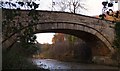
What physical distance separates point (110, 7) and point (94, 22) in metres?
20.9

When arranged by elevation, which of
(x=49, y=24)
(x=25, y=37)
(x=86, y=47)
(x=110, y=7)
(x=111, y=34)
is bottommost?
(x=86, y=47)

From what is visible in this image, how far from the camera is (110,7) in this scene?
5.08 metres

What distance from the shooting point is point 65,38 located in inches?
1740

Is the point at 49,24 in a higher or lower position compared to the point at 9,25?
lower

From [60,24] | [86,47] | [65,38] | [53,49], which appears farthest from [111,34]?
[53,49]

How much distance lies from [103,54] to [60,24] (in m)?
7.88

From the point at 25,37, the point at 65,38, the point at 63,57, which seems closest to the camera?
the point at 25,37

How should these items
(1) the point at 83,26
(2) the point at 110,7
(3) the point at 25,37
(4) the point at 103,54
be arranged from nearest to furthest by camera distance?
(2) the point at 110,7, (3) the point at 25,37, (1) the point at 83,26, (4) the point at 103,54

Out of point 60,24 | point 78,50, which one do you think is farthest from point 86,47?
point 60,24

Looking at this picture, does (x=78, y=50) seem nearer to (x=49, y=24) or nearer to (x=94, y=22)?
(x=94, y=22)

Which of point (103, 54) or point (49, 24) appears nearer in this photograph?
point (49, 24)

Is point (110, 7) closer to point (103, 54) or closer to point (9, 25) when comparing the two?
point (9, 25)

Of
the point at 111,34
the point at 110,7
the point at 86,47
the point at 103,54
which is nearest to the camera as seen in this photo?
the point at 110,7

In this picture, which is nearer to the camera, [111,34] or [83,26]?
[83,26]
